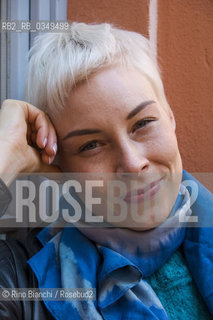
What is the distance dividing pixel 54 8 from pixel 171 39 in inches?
22.6

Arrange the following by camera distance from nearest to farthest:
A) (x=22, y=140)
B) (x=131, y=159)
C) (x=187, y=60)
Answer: (x=131, y=159)
(x=22, y=140)
(x=187, y=60)

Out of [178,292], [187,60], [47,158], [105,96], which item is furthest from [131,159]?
[187,60]

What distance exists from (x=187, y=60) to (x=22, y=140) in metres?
0.94

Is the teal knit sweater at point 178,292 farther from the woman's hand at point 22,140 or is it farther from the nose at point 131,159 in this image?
the woman's hand at point 22,140

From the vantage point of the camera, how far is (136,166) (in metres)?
1.04

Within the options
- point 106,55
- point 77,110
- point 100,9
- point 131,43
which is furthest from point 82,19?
point 77,110

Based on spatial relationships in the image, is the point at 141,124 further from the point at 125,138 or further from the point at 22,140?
the point at 22,140

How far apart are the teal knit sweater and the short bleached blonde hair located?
566mm

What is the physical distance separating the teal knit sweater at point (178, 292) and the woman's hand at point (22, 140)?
0.51 m

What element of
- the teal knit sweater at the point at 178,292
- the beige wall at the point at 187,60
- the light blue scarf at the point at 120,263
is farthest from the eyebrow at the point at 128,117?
the beige wall at the point at 187,60

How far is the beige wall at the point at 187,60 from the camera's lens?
1660 millimetres

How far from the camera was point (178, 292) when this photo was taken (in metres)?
1.12

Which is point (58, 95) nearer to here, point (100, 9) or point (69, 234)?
point (69, 234)

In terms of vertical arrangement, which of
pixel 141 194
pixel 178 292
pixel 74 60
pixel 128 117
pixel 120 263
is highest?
pixel 74 60
